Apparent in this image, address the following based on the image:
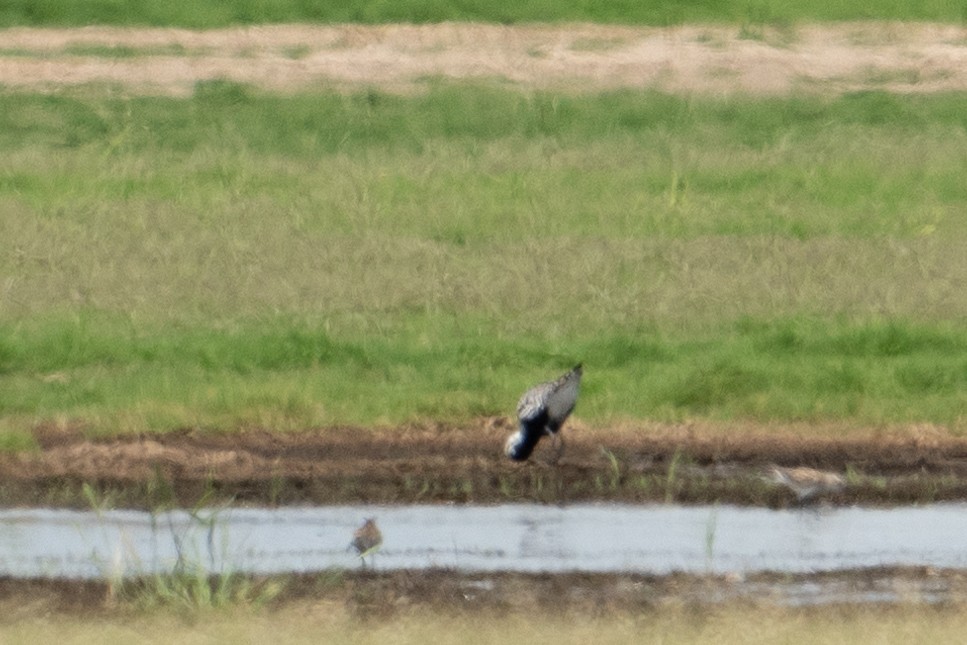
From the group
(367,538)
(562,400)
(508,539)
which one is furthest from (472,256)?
(367,538)

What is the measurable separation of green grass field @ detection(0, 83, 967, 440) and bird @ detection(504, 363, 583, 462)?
82 cm

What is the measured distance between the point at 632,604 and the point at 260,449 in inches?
123

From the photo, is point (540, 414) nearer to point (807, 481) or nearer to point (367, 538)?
point (807, 481)

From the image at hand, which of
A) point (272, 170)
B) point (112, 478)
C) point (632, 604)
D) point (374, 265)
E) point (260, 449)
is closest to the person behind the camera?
point (632, 604)

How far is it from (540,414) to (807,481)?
1213mm

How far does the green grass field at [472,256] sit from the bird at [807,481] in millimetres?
1134

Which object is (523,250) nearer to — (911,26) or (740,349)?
(740,349)

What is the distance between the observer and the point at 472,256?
1348 centimetres

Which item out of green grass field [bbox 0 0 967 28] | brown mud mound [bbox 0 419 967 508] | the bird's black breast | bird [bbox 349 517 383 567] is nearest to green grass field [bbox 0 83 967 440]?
brown mud mound [bbox 0 419 967 508]

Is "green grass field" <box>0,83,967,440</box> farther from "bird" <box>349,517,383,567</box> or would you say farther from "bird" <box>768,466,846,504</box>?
"bird" <box>349,517,383,567</box>

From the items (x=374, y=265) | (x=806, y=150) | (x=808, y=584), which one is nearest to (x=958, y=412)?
(x=808, y=584)

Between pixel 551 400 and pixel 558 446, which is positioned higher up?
pixel 551 400

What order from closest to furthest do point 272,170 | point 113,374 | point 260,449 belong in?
point 260,449
point 113,374
point 272,170

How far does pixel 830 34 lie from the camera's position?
2041 centimetres
